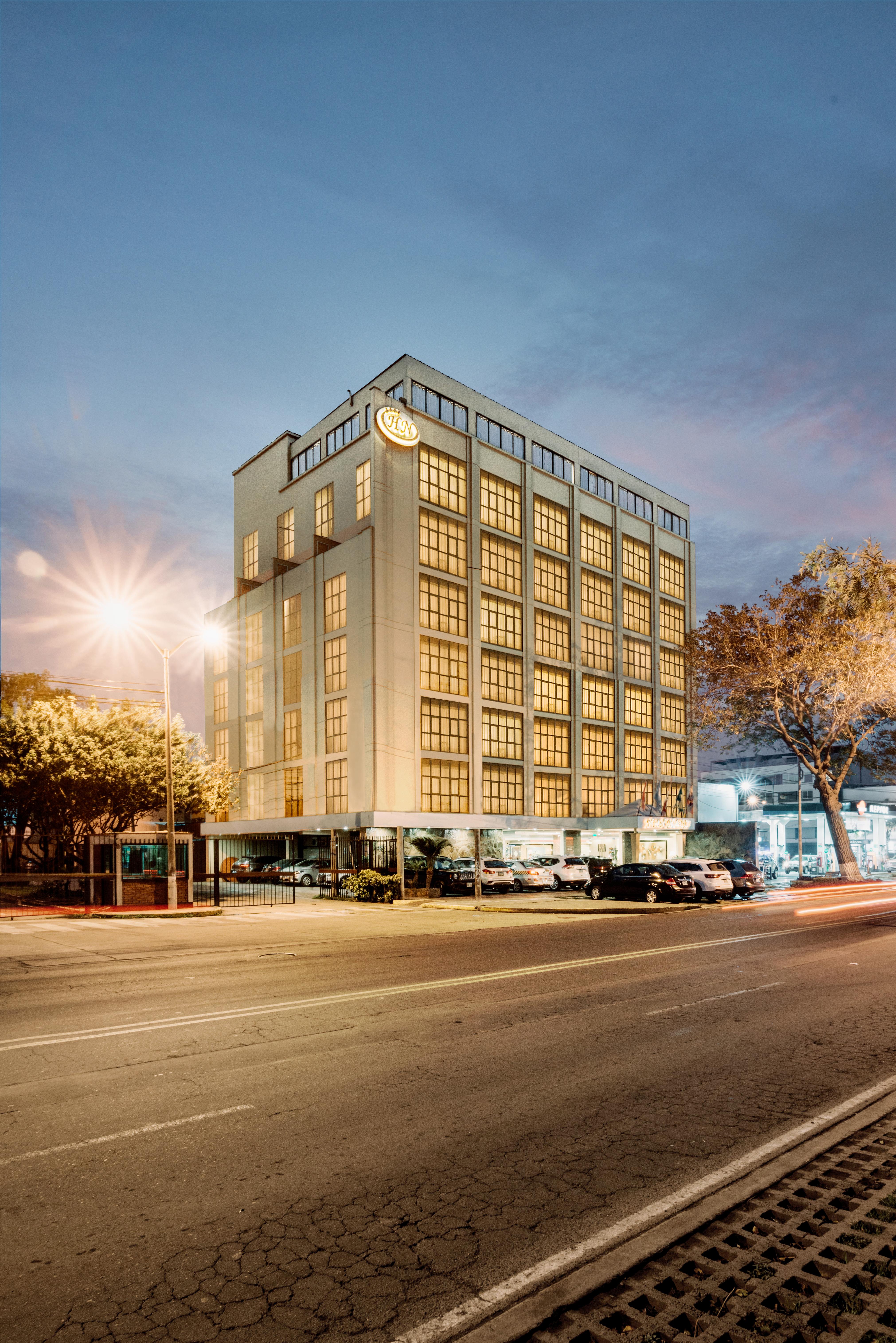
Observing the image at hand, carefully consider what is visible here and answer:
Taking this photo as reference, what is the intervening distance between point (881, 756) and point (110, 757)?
4549 centimetres

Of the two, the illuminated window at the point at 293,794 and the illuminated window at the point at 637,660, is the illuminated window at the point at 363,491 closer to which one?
the illuminated window at the point at 293,794

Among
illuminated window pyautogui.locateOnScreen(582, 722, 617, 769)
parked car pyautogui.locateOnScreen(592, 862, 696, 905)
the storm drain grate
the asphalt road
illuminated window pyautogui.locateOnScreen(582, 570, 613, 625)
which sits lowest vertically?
parked car pyautogui.locateOnScreen(592, 862, 696, 905)

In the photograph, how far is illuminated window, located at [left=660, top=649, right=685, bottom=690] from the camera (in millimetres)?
73250

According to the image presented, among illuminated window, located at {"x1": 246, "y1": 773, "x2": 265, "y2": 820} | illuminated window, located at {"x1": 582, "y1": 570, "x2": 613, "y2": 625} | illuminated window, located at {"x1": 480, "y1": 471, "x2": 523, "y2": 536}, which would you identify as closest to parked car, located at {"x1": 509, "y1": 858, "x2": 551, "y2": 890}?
illuminated window, located at {"x1": 246, "y1": 773, "x2": 265, "y2": 820}

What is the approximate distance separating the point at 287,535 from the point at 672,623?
1316 inches

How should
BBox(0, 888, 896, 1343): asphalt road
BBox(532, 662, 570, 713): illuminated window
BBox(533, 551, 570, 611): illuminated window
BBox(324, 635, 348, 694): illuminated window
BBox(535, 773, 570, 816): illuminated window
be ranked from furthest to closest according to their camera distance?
BBox(533, 551, 570, 611): illuminated window < BBox(532, 662, 570, 713): illuminated window < BBox(535, 773, 570, 816): illuminated window < BBox(324, 635, 348, 694): illuminated window < BBox(0, 888, 896, 1343): asphalt road

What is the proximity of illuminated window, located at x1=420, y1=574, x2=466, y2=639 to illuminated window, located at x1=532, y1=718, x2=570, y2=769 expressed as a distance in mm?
9474

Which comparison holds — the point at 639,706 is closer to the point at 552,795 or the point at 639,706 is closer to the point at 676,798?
the point at 676,798

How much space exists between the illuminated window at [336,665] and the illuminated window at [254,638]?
9372 mm

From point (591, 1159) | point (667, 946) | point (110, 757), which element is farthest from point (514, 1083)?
point (110, 757)

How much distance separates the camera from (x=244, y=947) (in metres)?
18.4

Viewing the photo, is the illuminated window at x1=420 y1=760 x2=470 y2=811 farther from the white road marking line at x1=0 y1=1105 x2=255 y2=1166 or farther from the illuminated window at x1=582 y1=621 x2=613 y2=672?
the white road marking line at x1=0 y1=1105 x2=255 y2=1166

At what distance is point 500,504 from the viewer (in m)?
59.5

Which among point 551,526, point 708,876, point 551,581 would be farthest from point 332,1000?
point 551,526
